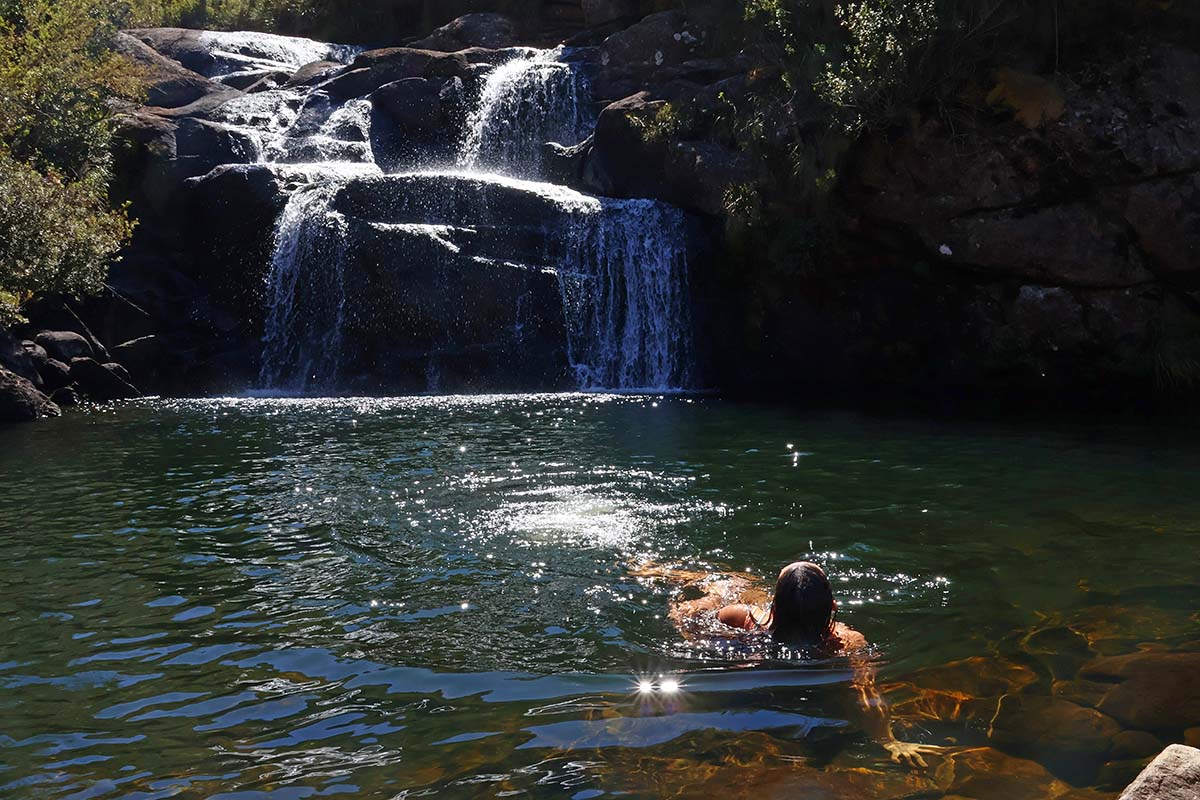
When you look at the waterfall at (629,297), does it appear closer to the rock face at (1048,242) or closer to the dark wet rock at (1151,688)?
the rock face at (1048,242)

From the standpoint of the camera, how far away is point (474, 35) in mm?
33469

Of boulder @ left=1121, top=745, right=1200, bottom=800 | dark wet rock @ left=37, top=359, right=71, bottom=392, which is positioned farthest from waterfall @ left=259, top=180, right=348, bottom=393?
boulder @ left=1121, top=745, right=1200, bottom=800

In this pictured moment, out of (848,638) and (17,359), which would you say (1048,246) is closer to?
(848,638)

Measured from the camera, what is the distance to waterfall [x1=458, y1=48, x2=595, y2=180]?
28.5 m

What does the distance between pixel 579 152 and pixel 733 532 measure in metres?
18.1

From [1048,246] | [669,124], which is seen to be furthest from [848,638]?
[669,124]

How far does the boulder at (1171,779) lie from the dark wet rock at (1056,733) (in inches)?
61.2

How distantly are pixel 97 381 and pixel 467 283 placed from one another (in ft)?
26.1

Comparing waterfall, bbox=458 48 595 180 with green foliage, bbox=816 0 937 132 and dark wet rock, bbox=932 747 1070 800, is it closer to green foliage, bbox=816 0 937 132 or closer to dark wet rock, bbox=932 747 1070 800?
green foliage, bbox=816 0 937 132

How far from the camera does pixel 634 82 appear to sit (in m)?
28.4

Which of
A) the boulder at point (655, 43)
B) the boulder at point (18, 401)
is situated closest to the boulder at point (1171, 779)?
the boulder at point (18, 401)

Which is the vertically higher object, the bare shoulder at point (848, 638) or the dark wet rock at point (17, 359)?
the dark wet rock at point (17, 359)

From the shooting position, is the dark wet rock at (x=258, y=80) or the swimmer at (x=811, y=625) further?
the dark wet rock at (x=258, y=80)

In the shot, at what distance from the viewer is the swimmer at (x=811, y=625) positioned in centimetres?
589
